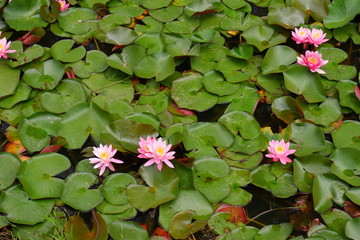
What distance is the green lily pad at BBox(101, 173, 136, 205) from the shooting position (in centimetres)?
217

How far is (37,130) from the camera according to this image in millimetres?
2414

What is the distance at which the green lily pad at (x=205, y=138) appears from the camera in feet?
7.79

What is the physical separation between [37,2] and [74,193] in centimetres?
162

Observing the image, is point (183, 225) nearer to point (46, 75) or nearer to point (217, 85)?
point (217, 85)

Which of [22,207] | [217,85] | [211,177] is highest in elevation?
[217,85]

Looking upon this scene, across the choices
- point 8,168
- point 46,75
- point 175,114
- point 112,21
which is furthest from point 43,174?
point 112,21

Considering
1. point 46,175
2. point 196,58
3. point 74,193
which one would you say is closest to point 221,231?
point 74,193

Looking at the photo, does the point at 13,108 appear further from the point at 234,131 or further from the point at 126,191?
the point at 234,131

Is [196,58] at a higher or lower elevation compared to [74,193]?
higher

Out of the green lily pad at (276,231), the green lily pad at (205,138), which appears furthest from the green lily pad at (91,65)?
the green lily pad at (276,231)

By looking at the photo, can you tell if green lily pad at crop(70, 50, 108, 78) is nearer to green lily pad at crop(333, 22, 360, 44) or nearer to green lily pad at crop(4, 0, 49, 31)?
green lily pad at crop(4, 0, 49, 31)

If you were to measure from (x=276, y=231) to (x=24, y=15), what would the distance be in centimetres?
223

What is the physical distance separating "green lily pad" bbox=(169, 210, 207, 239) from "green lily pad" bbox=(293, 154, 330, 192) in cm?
54

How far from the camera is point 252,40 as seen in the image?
289 centimetres
